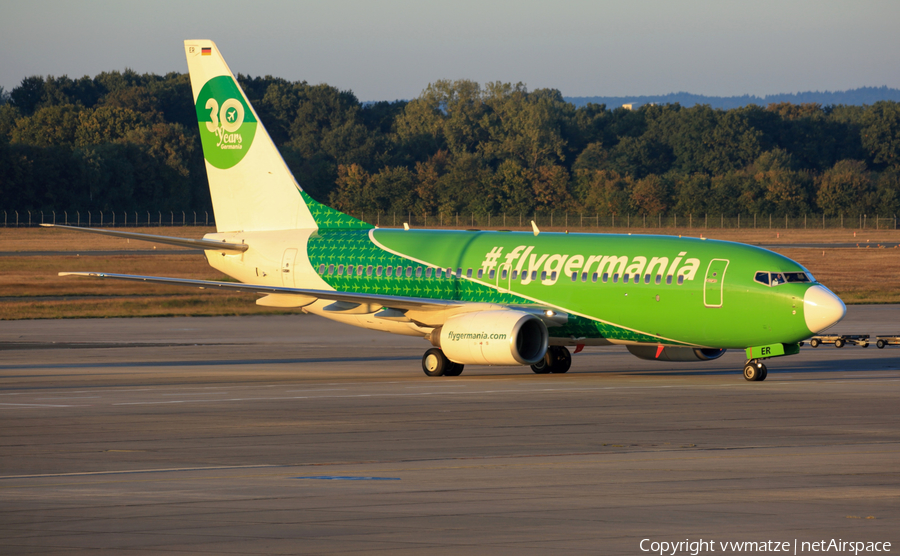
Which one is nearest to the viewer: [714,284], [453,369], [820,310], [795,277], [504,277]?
[820,310]

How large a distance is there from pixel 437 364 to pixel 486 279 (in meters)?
2.87

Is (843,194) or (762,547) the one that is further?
(843,194)

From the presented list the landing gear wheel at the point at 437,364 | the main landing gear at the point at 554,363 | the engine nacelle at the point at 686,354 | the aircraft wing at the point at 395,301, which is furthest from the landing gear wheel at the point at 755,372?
the landing gear wheel at the point at 437,364

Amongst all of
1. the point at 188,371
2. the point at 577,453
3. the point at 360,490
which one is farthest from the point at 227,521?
the point at 188,371

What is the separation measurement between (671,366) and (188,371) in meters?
14.2

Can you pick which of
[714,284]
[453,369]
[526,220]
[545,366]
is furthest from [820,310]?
[526,220]

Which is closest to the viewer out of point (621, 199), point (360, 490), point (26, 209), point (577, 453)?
point (360, 490)

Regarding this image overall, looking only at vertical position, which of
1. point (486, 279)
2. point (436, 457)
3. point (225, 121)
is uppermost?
point (225, 121)

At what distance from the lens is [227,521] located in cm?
1334

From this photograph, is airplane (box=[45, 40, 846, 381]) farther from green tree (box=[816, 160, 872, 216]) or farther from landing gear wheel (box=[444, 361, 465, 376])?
green tree (box=[816, 160, 872, 216])

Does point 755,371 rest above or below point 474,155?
below

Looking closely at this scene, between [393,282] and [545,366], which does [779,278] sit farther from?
[393,282]

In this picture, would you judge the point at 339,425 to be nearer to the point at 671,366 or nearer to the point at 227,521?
the point at 227,521

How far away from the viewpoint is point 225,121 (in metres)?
40.5
